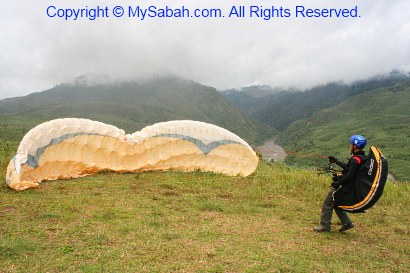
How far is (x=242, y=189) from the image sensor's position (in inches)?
555

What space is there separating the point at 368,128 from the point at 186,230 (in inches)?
5669

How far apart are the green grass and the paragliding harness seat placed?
911 mm

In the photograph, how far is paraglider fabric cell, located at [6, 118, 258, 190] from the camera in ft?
47.5

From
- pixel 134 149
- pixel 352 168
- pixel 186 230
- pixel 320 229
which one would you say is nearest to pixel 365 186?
pixel 352 168

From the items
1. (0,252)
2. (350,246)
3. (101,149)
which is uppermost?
(101,149)

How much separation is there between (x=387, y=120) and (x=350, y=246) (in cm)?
15140

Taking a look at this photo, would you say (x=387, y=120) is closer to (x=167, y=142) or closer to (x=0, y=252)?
(x=167, y=142)

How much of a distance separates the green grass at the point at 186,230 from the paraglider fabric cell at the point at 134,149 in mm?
1173

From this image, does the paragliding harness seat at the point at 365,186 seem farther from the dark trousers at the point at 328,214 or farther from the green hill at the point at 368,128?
the green hill at the point at 368,128

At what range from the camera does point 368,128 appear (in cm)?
13962

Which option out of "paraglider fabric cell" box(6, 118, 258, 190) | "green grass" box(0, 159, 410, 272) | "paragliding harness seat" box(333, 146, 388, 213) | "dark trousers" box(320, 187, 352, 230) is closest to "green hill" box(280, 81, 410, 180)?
"paraglider fabric cell" box(6, 118, 258, 190)

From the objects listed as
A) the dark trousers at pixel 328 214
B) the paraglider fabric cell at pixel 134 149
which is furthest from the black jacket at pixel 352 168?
the paraglider fabric cell at pixel 134 149

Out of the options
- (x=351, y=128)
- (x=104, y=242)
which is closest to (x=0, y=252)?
(x=104, y=242)

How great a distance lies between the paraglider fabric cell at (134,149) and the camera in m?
14.5
